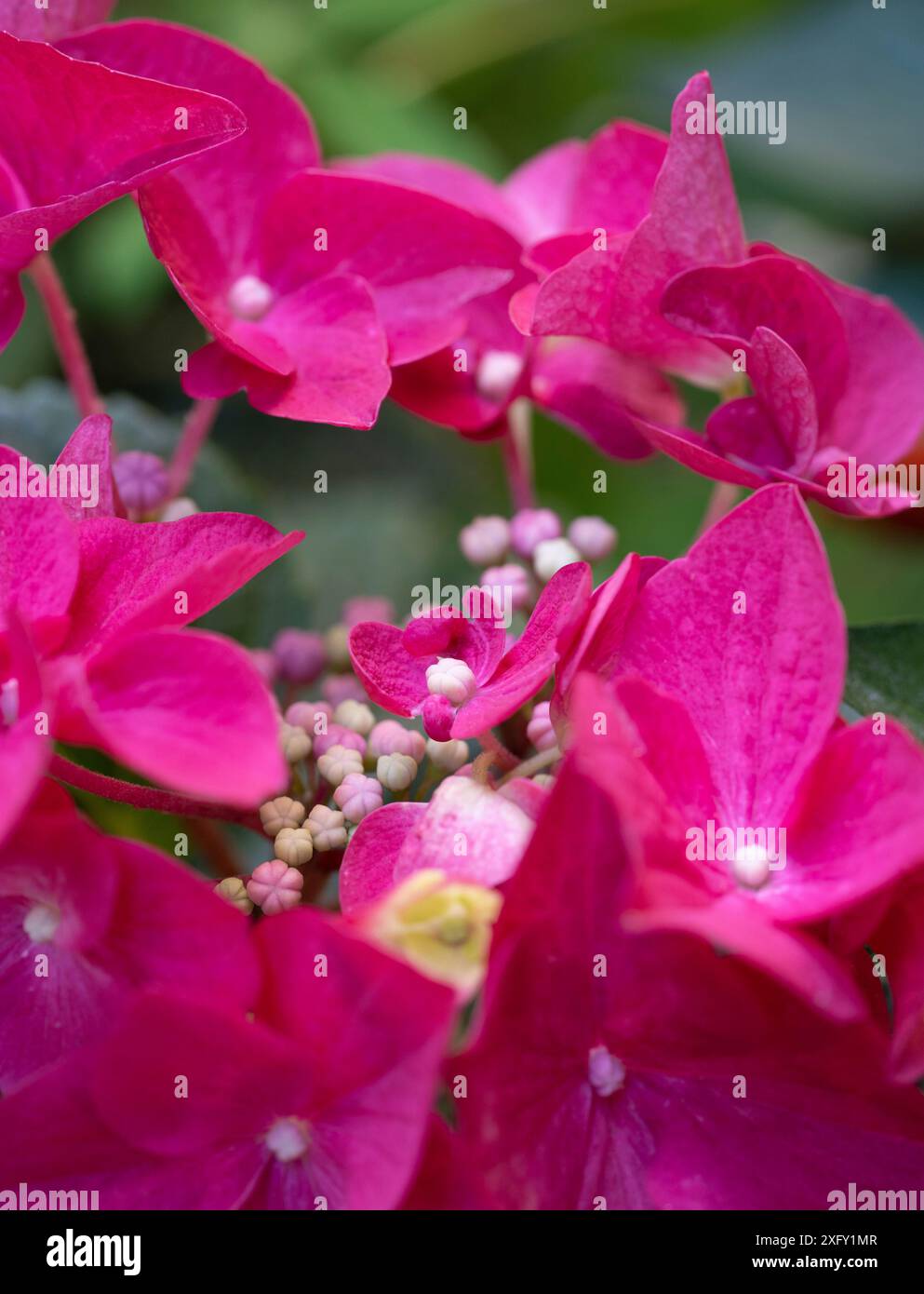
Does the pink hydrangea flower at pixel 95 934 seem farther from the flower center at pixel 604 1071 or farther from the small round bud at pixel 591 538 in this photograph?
the small round bud at pixel 591 538

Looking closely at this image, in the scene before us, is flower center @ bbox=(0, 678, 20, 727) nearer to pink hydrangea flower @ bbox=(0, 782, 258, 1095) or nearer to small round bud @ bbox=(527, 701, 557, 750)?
pink hydrangea flower @ bbox=(0, 782, 258, 1095)

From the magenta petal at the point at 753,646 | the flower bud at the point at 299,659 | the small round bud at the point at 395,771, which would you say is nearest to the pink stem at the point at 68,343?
the flower bud at the point at 299,659

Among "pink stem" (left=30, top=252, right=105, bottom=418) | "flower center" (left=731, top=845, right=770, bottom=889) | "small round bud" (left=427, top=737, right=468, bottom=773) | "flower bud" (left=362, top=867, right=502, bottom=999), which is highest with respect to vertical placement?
"pink stem" (left=30, top=252, right=105, bottom=418)

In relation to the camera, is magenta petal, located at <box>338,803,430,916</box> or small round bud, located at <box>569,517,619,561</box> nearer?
magenta petal, located at <box>338,803,430,916</box>

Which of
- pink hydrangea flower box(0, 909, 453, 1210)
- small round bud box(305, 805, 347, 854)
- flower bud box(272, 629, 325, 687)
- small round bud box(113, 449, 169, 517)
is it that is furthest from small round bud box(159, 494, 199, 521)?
pink hydrangea flower box(0, 909, 453, 1210)

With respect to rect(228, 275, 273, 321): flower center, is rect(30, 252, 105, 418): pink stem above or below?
below
